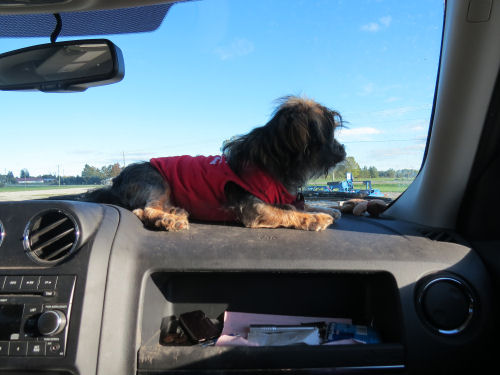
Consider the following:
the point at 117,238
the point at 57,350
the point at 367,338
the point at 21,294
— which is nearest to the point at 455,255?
the point at 367,338

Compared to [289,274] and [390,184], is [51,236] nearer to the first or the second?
[289,274]

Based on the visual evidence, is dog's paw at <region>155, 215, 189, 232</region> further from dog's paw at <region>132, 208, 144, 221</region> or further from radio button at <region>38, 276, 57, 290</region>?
radio button at <region>38, 276, 57, 290</region>

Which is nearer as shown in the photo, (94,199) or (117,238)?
(117,238)

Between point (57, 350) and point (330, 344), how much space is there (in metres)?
1.52

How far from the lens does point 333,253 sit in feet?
7.77

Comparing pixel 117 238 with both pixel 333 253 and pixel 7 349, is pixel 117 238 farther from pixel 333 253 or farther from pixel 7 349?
pixel 333 253

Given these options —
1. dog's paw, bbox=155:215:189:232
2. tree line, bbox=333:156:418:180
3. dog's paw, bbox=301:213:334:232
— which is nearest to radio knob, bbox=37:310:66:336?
dog's paw, bbox=155:215:189:232

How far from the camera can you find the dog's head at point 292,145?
3.96m

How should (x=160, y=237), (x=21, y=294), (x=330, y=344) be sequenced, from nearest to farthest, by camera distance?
(x=21, y=294) < (x=330, y=344) < (x=160, y=237)

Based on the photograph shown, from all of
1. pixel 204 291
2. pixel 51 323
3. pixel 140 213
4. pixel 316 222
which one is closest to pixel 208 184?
pixel 140 213

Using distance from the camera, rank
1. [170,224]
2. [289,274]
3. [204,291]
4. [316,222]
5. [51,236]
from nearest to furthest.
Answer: [51,236] → [289,274] → [204,291] → [170,224] → [316,222]

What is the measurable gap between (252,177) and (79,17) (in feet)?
7.10

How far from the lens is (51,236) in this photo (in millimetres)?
2254

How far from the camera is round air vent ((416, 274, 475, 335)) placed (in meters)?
2.24
